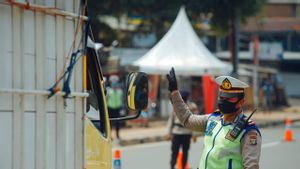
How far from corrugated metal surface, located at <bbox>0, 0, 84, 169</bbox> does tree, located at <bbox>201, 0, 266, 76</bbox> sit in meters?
28.9

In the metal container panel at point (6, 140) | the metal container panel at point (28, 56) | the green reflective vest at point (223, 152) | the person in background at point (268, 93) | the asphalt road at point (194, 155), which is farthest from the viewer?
the person in background at point (268, 93)

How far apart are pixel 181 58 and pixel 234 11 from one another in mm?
10064

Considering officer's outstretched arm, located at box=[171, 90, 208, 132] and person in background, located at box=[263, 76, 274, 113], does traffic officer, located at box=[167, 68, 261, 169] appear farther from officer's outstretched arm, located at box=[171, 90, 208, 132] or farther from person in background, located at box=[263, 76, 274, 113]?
person in background, located at box=[263, 76, 274, 113]

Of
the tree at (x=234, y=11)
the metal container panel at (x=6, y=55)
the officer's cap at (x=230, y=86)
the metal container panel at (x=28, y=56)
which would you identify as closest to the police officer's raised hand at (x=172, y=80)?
the officer's cap at (x=230, y=86)

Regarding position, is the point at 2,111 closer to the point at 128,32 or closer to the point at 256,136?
the point at 256,136

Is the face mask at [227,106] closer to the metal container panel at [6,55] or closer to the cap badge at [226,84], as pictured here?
the cap badge at [226,84]

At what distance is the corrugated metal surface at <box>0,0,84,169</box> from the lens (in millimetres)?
4461

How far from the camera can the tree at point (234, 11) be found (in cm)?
3372

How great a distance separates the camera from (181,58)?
2438 cm

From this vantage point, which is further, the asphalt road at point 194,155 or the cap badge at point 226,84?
the asphalt road at point 194,155

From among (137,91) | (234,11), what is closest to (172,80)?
(137,91)

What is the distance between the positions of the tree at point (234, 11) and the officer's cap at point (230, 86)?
2790 cm

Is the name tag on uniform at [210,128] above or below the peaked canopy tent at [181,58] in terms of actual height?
below

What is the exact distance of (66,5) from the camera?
16.3 ft
